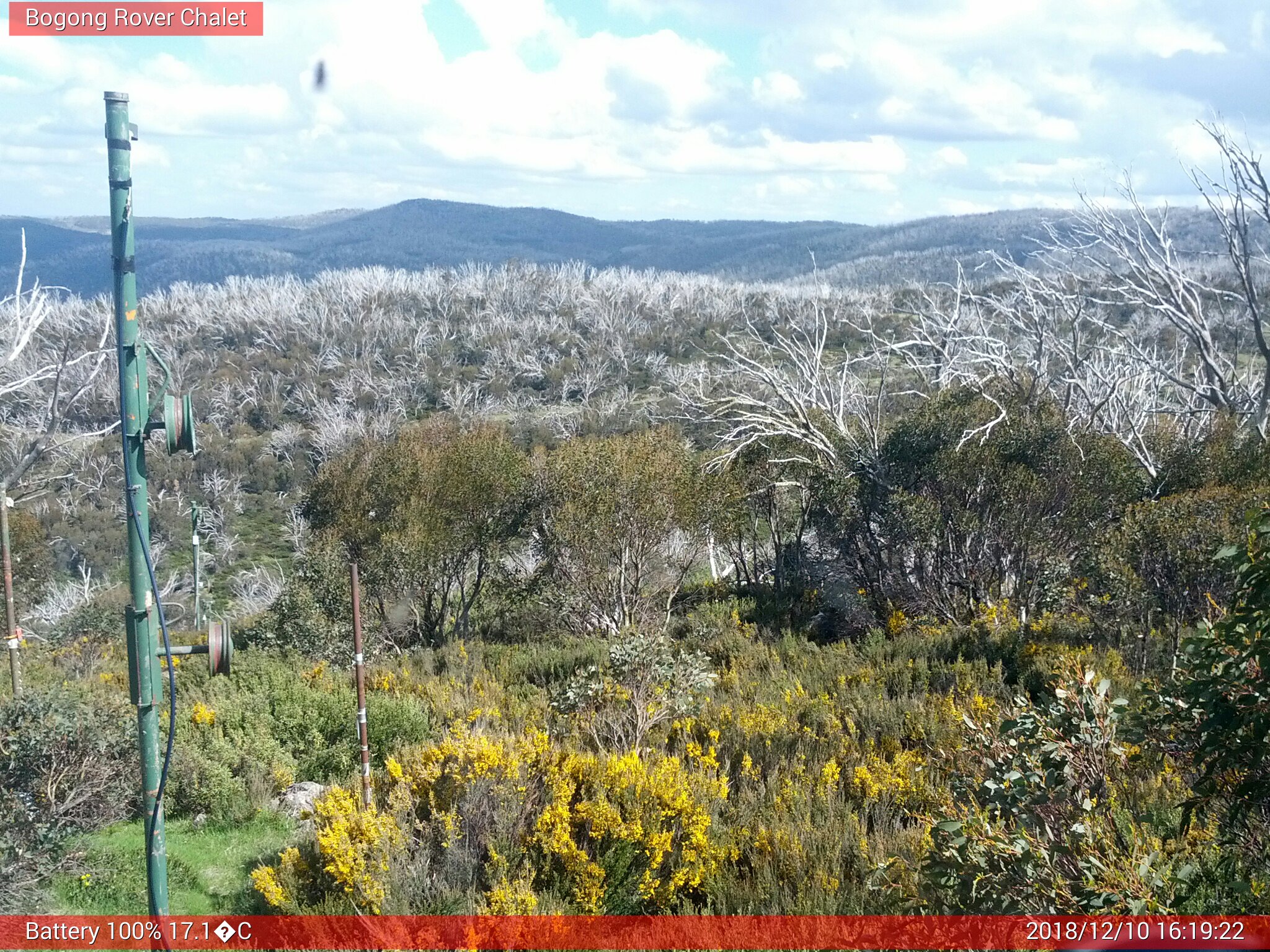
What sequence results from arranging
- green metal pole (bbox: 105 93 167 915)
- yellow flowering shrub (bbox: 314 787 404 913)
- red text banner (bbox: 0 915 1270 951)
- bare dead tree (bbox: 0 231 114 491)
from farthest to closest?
bare dead tree (bbox: 0 231 114 491), yellow flowering shrub (bbox: 314 787 404 913), red text banner (bbox: 0 915 1270 951), green metal pole (bbox: 105 93 167 915)

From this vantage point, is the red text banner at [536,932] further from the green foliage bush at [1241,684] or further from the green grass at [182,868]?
the green foliage bush at [1241,684]

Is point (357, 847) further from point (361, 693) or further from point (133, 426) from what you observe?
point (133, 426)

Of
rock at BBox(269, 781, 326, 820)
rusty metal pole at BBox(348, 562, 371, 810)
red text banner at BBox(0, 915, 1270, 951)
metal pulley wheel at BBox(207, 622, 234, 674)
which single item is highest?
metal pulley wheel at BBox(207, 622, 234, 674)

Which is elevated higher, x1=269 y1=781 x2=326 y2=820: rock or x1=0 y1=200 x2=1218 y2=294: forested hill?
x1=0 y1=200 x2=1218 y2=294: forested hill

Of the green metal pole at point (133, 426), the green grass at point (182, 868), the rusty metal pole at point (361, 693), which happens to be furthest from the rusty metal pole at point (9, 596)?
the green metal pole at point (133, 426)

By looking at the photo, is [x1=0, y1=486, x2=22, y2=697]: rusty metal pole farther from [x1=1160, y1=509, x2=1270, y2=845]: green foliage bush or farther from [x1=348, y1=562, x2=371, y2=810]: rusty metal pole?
[x1=1160, y1=509, x2=1270, y2=845]: green foliage bush

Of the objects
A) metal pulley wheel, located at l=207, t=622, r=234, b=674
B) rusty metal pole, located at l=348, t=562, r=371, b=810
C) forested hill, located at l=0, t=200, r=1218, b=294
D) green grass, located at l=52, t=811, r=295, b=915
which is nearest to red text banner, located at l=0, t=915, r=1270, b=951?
green grass, located at l=52, t=811, r=295, b=915

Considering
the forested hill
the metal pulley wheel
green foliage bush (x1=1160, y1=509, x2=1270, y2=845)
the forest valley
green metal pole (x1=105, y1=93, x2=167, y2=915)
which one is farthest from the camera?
the forested hill
